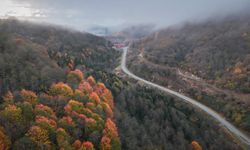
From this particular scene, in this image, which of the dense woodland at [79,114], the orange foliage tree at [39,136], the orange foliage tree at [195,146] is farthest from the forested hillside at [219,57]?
the orange foliage tree at [39,136]

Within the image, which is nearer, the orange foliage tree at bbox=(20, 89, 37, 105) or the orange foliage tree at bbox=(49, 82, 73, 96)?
the orange foliage tree at bbox=(20, 89, 37, 105)

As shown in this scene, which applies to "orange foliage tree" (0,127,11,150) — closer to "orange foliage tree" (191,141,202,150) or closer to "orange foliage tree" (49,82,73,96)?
"orange foliage tree" (49,82,73,96)

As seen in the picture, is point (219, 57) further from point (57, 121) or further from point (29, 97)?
point (29, 97)

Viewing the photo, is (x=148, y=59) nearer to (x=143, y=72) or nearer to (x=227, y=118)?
(x=143, y=72)

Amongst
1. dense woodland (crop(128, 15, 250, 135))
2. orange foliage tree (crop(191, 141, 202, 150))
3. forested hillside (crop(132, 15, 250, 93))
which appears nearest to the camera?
orange foliage tree (crop(191, 141, 202, 150))

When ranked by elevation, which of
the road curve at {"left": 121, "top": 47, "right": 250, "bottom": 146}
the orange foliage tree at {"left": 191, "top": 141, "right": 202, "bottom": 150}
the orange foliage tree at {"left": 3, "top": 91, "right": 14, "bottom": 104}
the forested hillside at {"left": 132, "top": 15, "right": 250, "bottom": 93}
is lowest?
the road curve at {"left": 121, "top": 47, "right": 250, "bottom": 146}

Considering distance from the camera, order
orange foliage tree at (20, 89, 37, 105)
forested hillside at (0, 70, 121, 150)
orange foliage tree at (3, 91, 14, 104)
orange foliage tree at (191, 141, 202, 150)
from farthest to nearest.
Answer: orange foliage tree at (191, 141, 202, 150)
orange foliage tree at (20, 89, 37, 105)
orange foliage tree at (3, 91, 14, 104)
forested hillside at (0, 70, 121, 150)

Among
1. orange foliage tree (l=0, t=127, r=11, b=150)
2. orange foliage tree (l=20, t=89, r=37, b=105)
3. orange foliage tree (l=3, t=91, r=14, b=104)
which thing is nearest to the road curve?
orange foliage tree (l=20, t=89, r=37, b=105)

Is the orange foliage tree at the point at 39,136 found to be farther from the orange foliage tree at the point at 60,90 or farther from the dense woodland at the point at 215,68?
the dense woodland at the point at 215,68

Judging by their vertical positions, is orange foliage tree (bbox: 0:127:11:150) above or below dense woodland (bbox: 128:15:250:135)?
above

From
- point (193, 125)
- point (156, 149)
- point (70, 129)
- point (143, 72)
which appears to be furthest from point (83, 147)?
point (143, 72)
